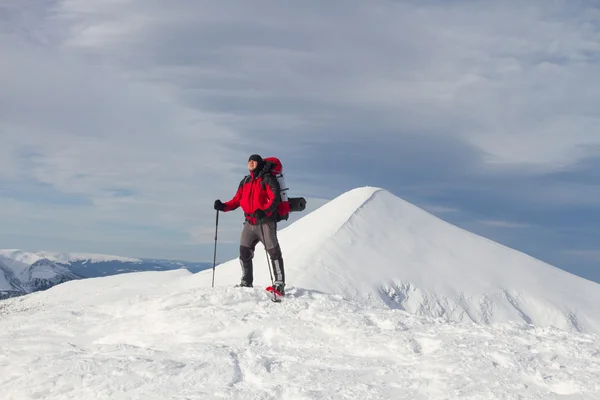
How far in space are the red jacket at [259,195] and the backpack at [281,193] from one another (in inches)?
5.1

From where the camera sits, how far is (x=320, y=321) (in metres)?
9.88

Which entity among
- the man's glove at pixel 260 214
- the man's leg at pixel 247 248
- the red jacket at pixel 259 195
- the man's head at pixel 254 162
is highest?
the man's head at pixel 254 162

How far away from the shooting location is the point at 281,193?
1206cm

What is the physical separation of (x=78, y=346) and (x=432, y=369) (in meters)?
5.37

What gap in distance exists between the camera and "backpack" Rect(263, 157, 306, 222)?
11906 millimetres

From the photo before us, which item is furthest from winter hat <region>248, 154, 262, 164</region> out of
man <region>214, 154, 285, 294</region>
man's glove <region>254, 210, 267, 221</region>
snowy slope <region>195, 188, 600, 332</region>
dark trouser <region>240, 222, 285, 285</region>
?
snowy slope <region>195, 188, 600, 332</region>

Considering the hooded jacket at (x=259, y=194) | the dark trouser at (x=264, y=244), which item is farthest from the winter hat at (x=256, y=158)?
the dark trouser at (x=264, y=244)

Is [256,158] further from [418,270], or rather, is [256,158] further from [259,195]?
[418,270]

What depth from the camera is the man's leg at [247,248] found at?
40.7 ft

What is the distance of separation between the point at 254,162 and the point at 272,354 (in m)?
4.76

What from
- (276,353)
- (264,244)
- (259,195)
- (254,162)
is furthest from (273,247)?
(276,353)

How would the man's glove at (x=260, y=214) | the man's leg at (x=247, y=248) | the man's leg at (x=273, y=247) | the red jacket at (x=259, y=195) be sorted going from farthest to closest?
1. the man's leg at (x=247, y=248)
2. the man's leg at (x=273, y=247)
3. the man's glove at (x=260, y=214)
4. the red jacket at (x=259, y=195)

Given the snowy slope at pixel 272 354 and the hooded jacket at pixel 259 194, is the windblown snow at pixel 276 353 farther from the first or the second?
the hooded jacket at pixel 259 194

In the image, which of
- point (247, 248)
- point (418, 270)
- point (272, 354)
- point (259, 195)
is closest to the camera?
point (272, 354)
